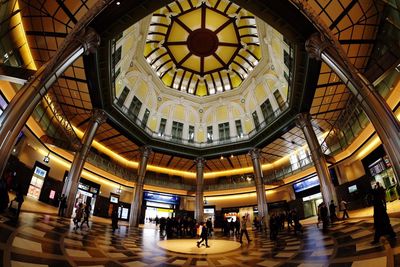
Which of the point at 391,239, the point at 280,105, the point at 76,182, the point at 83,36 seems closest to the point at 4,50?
the point at 83,36

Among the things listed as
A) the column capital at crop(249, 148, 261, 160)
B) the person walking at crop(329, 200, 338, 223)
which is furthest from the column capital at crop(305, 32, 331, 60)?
the column capital at crop(249, 148, 261, 160)

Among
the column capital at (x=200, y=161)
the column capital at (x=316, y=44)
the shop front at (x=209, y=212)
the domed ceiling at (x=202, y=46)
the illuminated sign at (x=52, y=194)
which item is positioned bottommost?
the shop front at (x=209, y=212)

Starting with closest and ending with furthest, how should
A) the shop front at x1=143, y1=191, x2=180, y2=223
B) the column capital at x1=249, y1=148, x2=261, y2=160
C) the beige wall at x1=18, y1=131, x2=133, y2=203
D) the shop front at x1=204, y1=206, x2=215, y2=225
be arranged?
the beige wall at x1=18, y1=131, x2=133, y2=203 → the column capital at x1=249, y1=148, x2=261, y2=160 → the shop front at x1=143, y1=191, x2=180, y2=223 → the shop front at x1=204, y1=206, x2=215, y2=225

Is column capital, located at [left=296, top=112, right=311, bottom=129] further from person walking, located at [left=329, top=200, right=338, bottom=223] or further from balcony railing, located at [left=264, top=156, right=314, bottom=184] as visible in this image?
person walking, located at [left=329, top=200, right=338, bottom=223]

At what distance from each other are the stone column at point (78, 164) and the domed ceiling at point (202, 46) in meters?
10.2

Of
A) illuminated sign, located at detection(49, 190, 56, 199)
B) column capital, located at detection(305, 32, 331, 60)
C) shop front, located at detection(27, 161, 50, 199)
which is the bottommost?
illuminated sign, located at detection(49, 190, 56, 199)

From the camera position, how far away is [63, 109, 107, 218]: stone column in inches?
521

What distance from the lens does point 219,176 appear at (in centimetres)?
3052

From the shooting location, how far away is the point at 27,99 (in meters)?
7.24

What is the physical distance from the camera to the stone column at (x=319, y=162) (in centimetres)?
1312

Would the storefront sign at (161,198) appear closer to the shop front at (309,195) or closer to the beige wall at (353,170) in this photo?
the shop front at (309,195)

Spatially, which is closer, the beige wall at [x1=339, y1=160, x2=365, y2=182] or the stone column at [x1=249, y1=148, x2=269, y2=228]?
the beige wall at [x1=339, y1=160, x2=365, y2=182]

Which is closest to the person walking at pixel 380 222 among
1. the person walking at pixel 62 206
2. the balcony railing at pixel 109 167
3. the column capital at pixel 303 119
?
the column capital at pixel 303 119

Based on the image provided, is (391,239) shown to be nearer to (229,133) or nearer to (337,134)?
(337,134)
